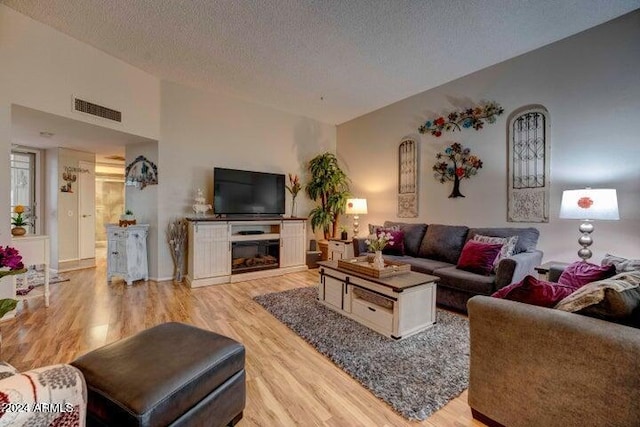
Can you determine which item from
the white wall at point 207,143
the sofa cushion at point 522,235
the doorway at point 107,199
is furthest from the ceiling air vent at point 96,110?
the doorway at point 107,199

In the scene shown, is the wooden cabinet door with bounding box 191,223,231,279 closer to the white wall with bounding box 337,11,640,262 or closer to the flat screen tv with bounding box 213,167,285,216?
the flat screen tv with bounding box 213,167,285,216

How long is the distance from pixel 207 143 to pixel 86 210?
9.92ft

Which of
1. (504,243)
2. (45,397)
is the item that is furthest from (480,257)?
(45,397)

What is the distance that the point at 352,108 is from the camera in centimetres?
505

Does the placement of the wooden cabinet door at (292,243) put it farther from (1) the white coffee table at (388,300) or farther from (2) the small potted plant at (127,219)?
(2) the small potted plant at (127,219)

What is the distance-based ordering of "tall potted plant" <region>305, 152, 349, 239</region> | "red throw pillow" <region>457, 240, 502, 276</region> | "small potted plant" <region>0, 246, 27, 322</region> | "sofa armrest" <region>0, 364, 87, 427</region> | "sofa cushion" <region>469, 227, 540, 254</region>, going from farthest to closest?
"tall potted plant" <region>305, 152, 349, 239</region>, "sofa cushion" <region>469, 227, 540, 254</region>, "red throw pillow" <region>457, 240, 502, 276</region>, "small potted plant" <region>0, 246, 27, 322</region>, "sofa armrest" <region>0, 364, 87, 427</region>

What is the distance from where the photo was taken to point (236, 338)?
242cm

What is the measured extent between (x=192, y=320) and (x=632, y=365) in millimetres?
3027

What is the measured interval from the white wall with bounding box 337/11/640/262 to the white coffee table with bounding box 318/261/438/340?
1655mm

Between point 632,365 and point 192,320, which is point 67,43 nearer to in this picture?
point 192,320

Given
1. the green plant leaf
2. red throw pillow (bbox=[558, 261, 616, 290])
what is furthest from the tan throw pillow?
the green plant leaf

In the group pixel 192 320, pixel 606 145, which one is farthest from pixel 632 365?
pixel 192 320

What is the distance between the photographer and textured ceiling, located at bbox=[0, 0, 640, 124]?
2484 mm

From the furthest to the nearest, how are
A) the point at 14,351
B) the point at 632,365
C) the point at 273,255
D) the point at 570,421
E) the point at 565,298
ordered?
1. the point at 273,255
2. the point at 14,351
3. the point at 565,298
4. the point at 570,421
5. the point at 632,365
